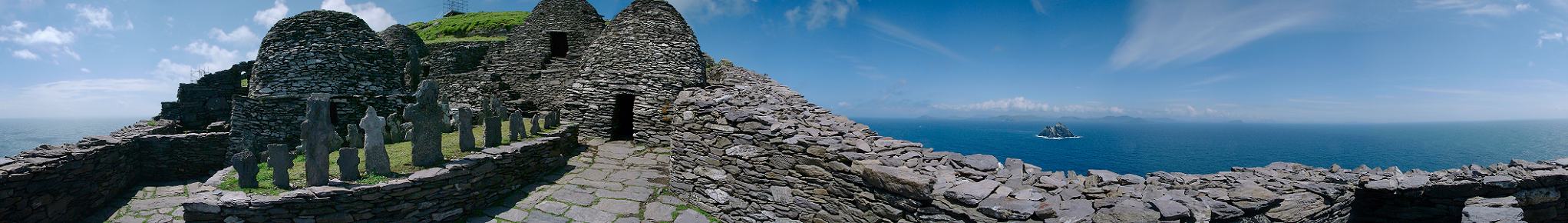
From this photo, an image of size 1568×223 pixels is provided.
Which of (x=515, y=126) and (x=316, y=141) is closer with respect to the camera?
(x=316, y=141)

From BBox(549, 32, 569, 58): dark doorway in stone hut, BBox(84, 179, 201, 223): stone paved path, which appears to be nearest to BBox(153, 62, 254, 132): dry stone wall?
BBox(84, 179, 201, 223): stone paved path

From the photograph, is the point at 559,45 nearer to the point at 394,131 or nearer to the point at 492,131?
the point at 394,131

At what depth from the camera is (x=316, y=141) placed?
7.46 metres

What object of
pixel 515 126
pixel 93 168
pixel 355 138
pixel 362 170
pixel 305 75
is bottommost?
pixel 93 168

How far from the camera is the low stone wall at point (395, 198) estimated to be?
7.18m

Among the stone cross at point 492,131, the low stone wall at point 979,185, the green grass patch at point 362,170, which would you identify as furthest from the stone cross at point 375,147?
the low stone wall at point 979,185

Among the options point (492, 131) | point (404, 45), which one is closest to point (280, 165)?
point (492, 131)

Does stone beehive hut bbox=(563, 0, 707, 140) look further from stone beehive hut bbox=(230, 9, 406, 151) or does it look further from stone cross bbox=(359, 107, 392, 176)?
stone cross bbox=(359, 107, 392, 176)

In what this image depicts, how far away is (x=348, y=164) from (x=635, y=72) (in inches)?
270

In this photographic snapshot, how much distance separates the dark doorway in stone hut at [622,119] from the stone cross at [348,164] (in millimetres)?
6070

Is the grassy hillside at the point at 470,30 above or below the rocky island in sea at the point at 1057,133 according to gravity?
above

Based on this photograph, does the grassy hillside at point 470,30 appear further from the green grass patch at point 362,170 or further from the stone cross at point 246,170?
the stone cross at point 246,170

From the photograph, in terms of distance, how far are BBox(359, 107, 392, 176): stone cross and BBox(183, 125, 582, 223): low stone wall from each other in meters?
0.38

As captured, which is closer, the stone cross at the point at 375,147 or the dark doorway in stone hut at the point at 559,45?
the stone cross at the point at 375,147
